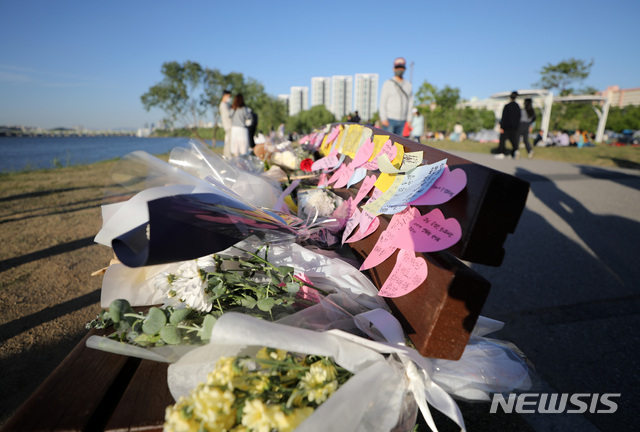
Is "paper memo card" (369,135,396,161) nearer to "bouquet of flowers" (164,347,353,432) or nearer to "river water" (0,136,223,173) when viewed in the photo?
"river water" (0,136,223,173)

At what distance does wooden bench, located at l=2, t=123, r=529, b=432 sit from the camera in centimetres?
71

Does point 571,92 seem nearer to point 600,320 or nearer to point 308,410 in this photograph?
point 600,320

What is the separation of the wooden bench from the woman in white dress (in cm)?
791

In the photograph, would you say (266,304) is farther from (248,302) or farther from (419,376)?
(419,376)

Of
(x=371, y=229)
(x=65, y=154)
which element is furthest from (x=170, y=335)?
(x=65, y=154)

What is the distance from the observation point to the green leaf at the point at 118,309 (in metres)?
0.85

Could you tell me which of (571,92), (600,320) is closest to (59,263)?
(600,320)

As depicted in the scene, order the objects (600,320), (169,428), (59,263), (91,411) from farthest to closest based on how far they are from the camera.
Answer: (59,263) → (600,320) → (91,411) → (169,428)

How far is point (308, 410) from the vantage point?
62cm

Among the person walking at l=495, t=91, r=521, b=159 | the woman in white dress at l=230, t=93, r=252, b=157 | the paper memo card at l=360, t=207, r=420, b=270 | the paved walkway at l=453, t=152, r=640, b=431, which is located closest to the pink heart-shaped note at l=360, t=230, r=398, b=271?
the paper memo card at l=360, t=207, r=420, b=270

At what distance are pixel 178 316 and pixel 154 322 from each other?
0.06 metres

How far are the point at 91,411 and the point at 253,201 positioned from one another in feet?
3.25

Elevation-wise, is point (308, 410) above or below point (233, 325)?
below

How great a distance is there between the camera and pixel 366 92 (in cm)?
11744
